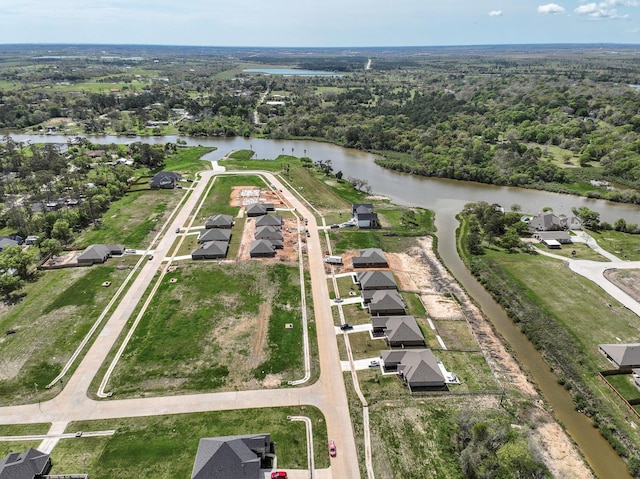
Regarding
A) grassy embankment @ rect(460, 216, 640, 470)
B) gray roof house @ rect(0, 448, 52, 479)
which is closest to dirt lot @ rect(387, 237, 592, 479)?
grassy embankment @ rect(460, 216, 640, 470)

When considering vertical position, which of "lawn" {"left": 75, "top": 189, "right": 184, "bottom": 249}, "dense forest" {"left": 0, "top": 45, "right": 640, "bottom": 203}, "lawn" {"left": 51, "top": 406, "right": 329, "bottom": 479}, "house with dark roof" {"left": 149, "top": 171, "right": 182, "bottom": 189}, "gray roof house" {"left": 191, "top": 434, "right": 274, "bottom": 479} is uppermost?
"dense forest" {"left": 0, "top": 45, "right": 640, "bottom": 203}

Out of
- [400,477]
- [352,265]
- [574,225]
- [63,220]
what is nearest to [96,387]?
[400,477]

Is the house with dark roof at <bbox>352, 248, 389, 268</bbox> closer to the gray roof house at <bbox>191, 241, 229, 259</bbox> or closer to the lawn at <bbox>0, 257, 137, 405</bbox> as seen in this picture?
the gray roof house at <bbox>191, 241, 229, 259</bbox>

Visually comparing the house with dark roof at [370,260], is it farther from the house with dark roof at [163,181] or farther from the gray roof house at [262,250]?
the house with dark roof at [163,181]

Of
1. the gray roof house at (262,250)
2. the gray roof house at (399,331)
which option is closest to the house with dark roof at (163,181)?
the gray roof house at (262,250)

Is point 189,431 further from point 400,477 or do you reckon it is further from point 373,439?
point 400,477
